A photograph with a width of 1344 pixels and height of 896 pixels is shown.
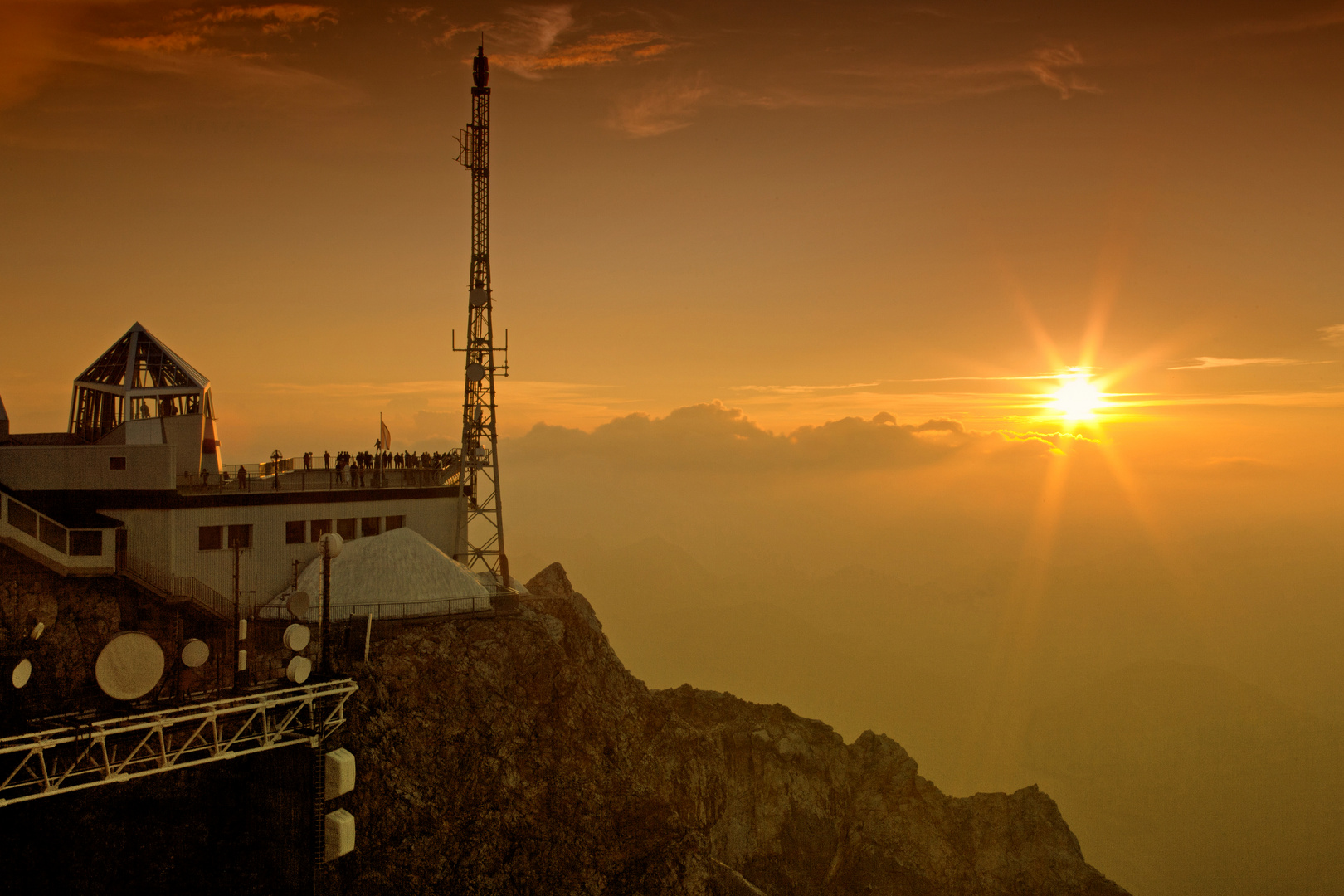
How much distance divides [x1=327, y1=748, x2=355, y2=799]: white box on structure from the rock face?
476 cm

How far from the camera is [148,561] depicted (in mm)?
38750

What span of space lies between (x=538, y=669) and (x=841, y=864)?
107 feet

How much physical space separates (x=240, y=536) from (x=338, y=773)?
16.8 metres

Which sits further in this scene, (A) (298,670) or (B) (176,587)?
(B) (176,587)

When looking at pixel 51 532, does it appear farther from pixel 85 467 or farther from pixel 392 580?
pixel 392 580

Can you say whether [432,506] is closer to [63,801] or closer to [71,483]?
[71,483]

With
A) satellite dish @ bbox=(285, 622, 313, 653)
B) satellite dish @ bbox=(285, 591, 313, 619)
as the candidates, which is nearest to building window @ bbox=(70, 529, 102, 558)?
satellite dish @ bbox=(285, 591, 313, 619)

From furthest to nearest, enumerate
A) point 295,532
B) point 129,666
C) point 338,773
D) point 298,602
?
point 295,532, point 298,602, point 338,773, point 129,666

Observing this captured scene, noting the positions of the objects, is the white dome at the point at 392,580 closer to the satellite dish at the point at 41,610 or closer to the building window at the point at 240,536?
the building window at the point at 240,536

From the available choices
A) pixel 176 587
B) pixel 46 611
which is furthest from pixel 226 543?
pixel 46 611

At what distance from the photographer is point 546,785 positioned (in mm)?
36938

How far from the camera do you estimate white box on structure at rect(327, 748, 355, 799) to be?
94.7 feet

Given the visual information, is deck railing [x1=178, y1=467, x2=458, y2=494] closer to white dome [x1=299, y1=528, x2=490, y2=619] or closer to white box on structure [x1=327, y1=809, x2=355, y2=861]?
white dome [x1=299, y1=528, x2=490, y2=619]

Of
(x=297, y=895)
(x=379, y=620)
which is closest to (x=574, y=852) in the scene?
(x=297, y=895)
